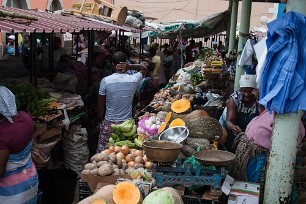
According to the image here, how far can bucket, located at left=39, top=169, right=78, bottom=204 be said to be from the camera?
5.55 m

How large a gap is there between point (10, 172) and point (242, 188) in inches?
81.7

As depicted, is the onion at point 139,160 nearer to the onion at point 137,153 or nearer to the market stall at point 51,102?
the onion at point 137,153

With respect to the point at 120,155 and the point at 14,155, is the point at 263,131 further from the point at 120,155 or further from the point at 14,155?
the point at 14,155

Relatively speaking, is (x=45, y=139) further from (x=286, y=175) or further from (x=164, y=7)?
(x=164, y=7)

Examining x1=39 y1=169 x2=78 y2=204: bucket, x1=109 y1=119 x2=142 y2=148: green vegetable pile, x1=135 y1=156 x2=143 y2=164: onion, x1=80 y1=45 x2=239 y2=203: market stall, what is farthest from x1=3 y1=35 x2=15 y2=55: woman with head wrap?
x1=135 y1=156 x2=143 y2=164: onion

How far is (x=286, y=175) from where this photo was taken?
332 centimetres

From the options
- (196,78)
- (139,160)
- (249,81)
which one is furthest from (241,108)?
(196,78)

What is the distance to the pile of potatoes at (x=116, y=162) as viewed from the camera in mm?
3711

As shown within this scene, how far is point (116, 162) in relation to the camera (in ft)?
13.2

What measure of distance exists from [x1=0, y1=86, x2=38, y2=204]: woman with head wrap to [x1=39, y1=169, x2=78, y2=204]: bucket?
134cm

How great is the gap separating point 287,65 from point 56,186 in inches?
139

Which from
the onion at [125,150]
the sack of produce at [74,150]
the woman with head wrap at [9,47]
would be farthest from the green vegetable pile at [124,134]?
the woman with head wrap at [9,47]

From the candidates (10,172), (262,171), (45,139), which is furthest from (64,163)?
(262,171)

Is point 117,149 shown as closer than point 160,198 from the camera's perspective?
No
